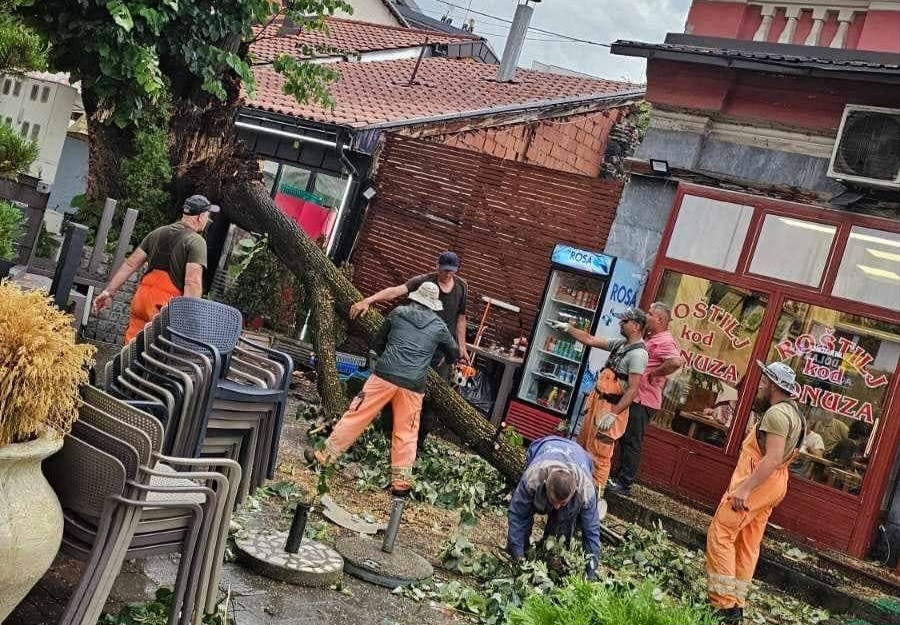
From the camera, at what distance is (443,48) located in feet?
82.9

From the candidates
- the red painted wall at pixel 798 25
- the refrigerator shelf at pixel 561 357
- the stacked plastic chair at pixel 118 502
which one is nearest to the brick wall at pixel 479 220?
the refrigerator shelf at pixel 561 357

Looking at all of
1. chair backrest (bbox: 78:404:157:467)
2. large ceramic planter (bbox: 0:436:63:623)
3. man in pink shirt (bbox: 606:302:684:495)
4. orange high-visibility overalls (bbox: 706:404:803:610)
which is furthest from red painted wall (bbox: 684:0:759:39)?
large ceramic planter (bbox: 0:436:63:623)

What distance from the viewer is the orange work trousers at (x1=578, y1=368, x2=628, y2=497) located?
981cm

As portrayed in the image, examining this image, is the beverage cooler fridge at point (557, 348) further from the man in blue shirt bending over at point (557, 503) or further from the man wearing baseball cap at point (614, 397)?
the man in blue shirt bending over at point (557, 503)

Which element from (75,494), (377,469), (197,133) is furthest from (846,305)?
(75,494)

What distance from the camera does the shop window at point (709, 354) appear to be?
36.5 feet

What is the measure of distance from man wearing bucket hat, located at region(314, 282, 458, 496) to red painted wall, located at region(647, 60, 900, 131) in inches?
181

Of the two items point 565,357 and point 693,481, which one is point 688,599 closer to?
point 693,481

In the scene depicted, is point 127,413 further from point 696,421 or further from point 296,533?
point 696,421

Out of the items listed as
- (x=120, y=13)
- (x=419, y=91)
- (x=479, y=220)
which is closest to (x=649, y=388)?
(x=479, y=220)

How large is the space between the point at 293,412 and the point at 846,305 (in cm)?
588

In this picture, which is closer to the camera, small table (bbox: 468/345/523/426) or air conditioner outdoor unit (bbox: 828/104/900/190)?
air conditioner outdoor unit (bbox: 828/104/900/190)

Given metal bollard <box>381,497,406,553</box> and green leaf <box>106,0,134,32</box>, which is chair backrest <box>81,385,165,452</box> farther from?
green leaf <box>106,0,134,32</box>

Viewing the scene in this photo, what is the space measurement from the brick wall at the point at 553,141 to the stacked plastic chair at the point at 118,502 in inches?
560
